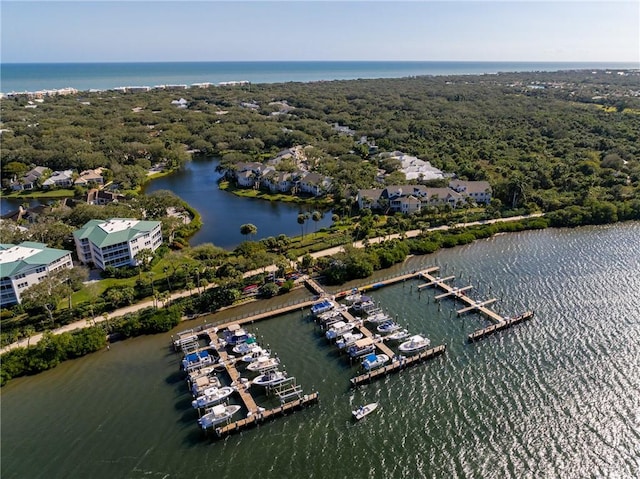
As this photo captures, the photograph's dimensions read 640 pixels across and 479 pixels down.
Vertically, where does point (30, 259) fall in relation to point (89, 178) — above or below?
below

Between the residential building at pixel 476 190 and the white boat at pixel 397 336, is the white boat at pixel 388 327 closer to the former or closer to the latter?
the white boat at pixel 397 336

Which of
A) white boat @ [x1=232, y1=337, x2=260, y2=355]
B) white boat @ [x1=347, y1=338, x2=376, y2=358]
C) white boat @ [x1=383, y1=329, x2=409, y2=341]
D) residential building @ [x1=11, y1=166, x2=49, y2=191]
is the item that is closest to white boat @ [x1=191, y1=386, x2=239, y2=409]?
white boat @ [x1=232, y1=337, x2=260, y2=355]

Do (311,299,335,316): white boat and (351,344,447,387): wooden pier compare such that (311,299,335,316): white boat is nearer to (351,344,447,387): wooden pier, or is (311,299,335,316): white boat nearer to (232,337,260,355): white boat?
(232,337,260,355): white boat

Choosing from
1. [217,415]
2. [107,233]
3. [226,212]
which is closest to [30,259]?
[107,233]

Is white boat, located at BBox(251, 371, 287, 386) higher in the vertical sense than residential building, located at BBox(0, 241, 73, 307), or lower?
lower

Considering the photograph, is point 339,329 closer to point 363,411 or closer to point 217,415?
point 363,411

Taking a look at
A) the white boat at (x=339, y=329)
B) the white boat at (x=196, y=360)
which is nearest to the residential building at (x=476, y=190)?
the white boat at (x=339, y=329)
